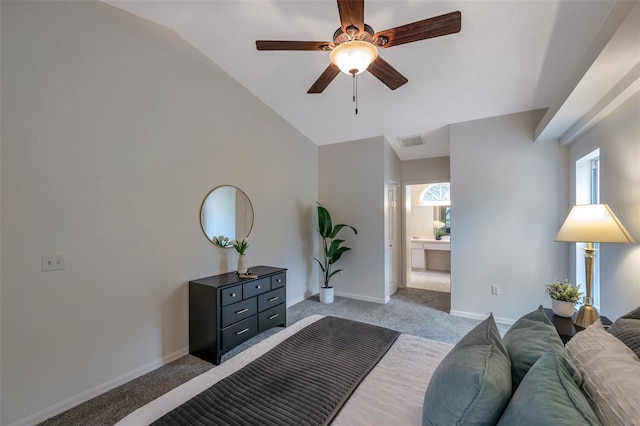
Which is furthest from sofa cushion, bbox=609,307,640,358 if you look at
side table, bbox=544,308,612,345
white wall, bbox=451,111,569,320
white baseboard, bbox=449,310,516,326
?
white baseboard, bbox=449,310,516,326

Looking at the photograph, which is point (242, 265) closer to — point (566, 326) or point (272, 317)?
point (272, 317)

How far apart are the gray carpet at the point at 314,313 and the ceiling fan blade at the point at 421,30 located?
9.64 feet

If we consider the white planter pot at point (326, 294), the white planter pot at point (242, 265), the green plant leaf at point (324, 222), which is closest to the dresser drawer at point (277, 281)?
the white planter pot at point (242, 265)

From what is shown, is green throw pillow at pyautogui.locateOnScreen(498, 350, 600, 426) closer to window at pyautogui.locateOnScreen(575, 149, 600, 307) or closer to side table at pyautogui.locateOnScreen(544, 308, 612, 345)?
side table at pyautogui.locateOnScreen(544, 308, 612, 345)

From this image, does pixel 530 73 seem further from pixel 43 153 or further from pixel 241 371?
pixel 43 153

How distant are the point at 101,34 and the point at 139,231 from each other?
5.38 feet

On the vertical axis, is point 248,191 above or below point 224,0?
below

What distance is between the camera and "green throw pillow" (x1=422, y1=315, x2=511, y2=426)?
78 centimetres

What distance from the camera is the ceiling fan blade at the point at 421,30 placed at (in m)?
1.56

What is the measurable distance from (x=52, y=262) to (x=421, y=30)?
2950mm

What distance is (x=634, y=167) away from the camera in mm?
1924

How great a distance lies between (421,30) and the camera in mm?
1662

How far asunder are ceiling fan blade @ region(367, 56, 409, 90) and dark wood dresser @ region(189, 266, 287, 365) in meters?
2.31

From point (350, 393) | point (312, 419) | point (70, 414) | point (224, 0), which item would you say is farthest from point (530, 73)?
point (70, 414)
